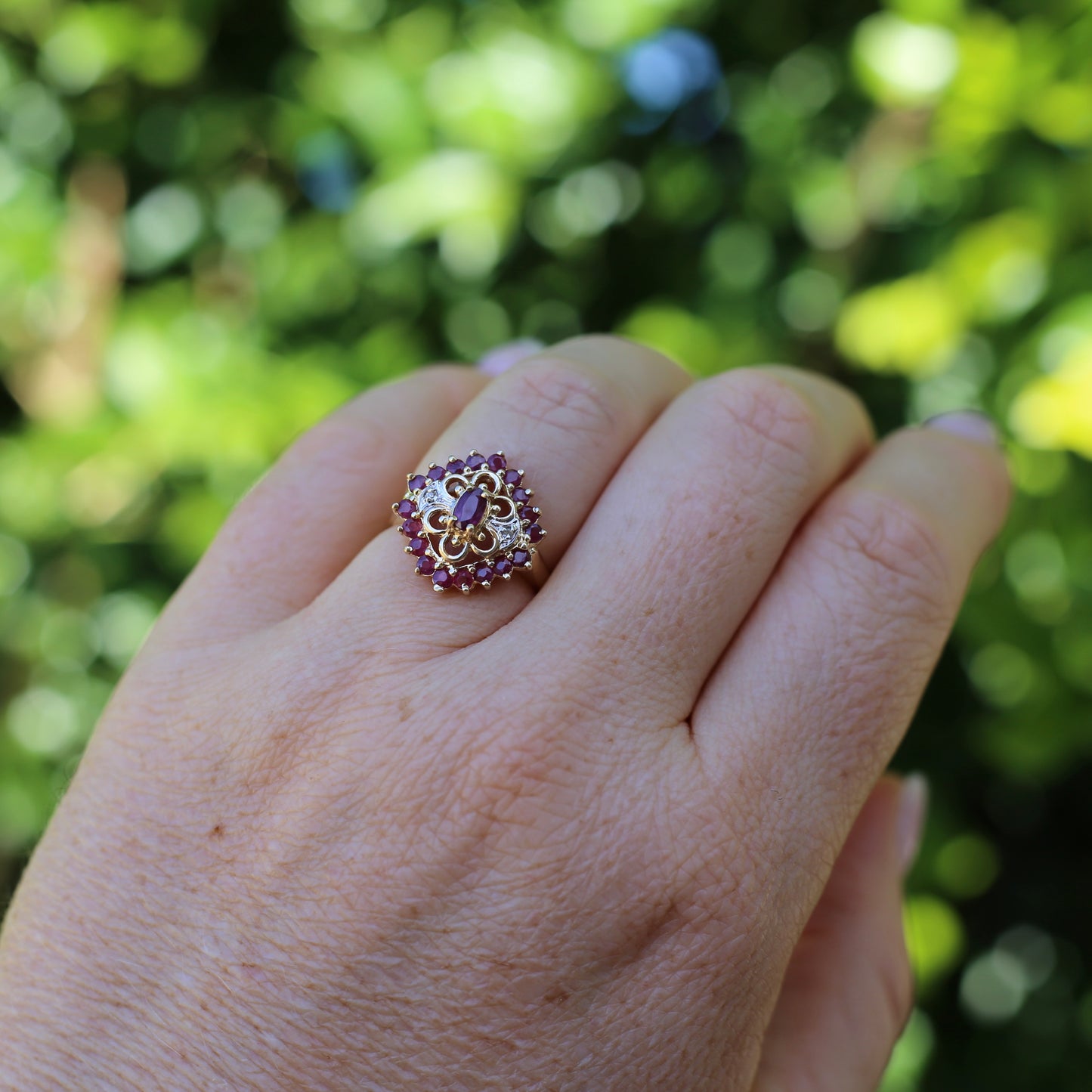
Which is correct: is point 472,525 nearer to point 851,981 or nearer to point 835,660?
point 835,660

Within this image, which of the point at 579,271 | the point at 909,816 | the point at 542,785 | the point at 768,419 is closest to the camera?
the point at 542,785

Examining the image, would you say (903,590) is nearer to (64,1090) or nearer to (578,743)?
(578,743)

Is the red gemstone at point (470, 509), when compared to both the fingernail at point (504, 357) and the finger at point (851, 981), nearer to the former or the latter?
the fingernail at point (504, 357)

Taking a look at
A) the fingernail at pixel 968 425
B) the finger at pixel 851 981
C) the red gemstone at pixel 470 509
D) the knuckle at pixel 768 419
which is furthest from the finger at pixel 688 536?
the finger at pixel 851 981

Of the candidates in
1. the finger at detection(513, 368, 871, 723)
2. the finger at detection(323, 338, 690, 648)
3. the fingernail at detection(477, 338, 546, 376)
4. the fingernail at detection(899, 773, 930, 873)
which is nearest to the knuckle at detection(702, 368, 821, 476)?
the finger at detection(513, 368, 871, 723)

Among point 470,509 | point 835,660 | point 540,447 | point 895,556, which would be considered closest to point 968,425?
point 895,556

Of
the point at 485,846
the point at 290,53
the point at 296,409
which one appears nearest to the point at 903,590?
the point at 485,846
